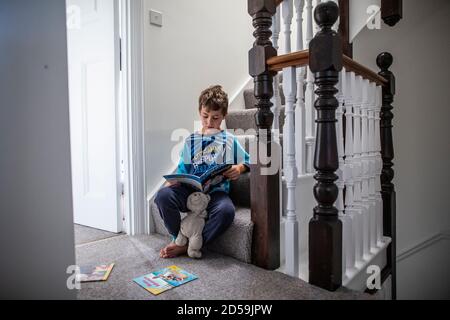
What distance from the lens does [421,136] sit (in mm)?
2256

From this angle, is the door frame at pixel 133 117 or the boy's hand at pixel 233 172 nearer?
the boy's hand at pixel 233 172

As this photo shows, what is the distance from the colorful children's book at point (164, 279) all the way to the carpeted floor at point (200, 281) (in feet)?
0.07

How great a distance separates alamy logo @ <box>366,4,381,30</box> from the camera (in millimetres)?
1941

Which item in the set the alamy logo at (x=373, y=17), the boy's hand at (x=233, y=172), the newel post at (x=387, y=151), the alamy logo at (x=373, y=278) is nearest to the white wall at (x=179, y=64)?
the boy's hand at (x=233, y=172)

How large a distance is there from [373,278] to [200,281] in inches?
38.6

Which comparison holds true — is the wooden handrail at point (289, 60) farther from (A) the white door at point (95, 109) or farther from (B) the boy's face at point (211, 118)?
(A) the white door at point (95, 109)

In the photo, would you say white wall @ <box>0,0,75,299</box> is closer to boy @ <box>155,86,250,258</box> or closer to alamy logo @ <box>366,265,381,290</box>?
boy @ <box>155,86,250,258</box>

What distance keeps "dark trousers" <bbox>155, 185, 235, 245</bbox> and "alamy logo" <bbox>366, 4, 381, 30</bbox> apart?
60.8 inches

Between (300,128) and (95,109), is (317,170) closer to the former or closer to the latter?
(300,128)

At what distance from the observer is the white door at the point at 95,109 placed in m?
1.75

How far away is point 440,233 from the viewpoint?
91.2 inches

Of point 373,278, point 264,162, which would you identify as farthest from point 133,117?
point 373,278
